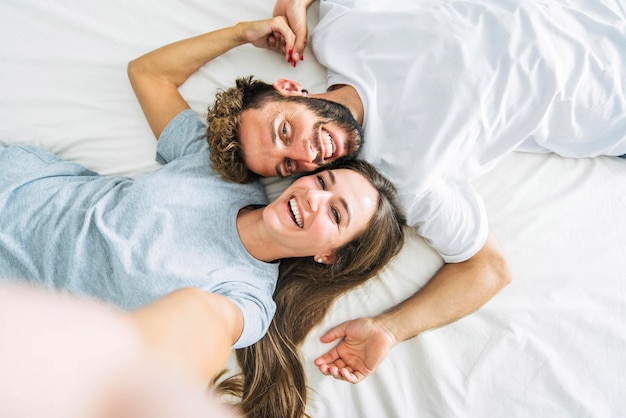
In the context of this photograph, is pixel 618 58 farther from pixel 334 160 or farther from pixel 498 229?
pixel 334 160

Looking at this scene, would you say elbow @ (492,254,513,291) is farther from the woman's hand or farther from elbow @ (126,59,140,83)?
elbow @ (126,59,140,83)

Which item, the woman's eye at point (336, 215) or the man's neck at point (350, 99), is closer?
the woman's eye at point (336, 215)

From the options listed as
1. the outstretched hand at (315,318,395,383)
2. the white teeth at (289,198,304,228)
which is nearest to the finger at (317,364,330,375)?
the outstretched hand at (315,318,395,383)

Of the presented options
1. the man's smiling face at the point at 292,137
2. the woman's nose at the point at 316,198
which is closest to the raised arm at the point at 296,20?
the man's smiling face at the point at 292,137

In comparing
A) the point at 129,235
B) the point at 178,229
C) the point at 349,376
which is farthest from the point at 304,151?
the point at 349,376

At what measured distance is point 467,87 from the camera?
47.6 inches

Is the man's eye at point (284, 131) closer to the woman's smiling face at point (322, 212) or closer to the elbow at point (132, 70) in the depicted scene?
the woman's smiling face at point (322, 212)

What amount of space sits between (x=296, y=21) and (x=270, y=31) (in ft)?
0.32

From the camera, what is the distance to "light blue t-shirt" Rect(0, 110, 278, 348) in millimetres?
1064

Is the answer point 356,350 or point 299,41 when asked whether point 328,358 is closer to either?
point 356,350

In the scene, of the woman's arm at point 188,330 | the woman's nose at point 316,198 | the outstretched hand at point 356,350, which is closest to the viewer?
the woman's arm at point 188,330

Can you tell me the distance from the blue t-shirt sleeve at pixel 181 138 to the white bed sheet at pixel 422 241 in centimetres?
9

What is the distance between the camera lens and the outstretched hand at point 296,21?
4.54 feet

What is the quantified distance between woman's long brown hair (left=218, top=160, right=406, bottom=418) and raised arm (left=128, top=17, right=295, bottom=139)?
0.49 meters
